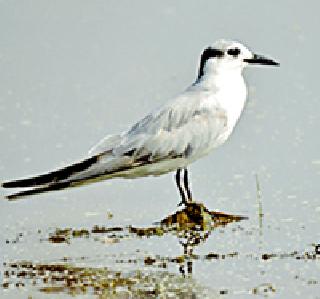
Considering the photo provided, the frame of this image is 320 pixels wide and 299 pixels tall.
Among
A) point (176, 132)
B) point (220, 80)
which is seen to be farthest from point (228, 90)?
point (176, 132)

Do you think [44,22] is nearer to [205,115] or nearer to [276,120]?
[276,120]

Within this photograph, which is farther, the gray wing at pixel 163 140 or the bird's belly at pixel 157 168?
the bird's belly at pixel 157 168

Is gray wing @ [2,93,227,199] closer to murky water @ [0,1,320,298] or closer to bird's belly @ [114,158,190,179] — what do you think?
bird's belly @ [114,158,190,179]

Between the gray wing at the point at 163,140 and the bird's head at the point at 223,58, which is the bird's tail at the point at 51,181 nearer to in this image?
the gray wing at the point at 163,140

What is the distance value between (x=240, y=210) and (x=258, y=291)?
6.00 ft

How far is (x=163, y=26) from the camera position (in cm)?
1087

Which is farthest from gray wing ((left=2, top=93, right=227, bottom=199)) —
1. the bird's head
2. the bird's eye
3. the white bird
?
the bird's eye

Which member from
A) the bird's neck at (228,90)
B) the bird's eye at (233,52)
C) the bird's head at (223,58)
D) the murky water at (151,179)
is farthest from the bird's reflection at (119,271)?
the bird's eye at (233,52)

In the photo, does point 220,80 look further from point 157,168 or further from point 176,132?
point 157,168

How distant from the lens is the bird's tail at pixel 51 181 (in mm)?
6469

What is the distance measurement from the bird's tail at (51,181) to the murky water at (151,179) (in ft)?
0.64

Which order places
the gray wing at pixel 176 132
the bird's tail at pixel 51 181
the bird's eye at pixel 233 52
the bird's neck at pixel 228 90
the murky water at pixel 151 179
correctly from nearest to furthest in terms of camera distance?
the murky water at pixel 151 179 → the bird's tail at pixel 51 181 → the gray wing at pixel 176 132 → the bird's neck at pixel 228 90 → the bird's eye at pixel 233 52

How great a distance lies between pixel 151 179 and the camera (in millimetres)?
7668

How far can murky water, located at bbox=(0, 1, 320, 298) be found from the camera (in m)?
5.38
